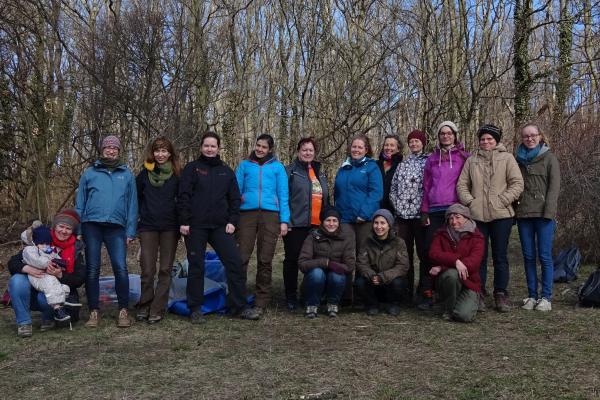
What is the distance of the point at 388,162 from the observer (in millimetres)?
5766

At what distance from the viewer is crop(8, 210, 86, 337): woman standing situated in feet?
15.2

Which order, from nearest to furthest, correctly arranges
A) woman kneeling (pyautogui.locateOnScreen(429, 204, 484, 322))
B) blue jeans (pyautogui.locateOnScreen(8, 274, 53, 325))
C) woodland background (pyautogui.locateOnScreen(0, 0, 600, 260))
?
blue jeans (pyautogui.locateOnScreen(8, 274, 53, 325)) → woman kneeling (pyautogui.locateOnScreen(429, 204, 484, 322)) → woodland background (pyautogui.locateOnScreen(0, 0, 600, 260))

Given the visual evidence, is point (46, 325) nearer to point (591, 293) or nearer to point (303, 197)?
point (303, 197)

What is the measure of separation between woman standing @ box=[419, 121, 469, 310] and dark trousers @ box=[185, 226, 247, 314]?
1905 millimetres

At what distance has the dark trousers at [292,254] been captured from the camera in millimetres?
5629

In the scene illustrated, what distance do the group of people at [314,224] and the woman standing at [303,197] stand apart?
0.01m

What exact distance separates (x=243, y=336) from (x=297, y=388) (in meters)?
1.36

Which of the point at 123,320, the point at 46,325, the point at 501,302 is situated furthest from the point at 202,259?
the point at 501,302

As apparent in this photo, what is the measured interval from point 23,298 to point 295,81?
7.76m

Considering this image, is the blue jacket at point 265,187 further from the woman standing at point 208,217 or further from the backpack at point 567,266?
the backpack at point 567,266

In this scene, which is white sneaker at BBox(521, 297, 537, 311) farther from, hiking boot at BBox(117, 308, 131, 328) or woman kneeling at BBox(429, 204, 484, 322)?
hiking boot at BBox(117, 308, 131, 328)

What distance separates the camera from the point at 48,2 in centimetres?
1040

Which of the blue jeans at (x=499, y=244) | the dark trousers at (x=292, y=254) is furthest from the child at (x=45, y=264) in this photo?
the blue jeans at (x=499, y=244)

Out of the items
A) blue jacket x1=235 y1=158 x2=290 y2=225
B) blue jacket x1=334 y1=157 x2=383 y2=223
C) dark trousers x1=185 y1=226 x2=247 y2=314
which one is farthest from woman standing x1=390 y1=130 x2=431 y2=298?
dark trousers x1=185 y1=226 x2=247 y2=314
